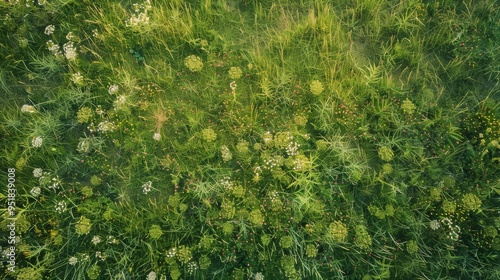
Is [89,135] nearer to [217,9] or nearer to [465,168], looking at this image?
[217,9]

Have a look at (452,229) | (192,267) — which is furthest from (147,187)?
(452,229)

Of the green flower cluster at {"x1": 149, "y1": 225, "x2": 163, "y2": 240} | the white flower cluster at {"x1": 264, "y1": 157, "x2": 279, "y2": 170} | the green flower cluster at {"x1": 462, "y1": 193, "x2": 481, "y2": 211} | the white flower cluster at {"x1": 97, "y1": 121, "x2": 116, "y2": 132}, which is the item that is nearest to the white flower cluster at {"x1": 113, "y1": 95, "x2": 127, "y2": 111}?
the white flower cluster at {"x1": 97, "y1": 121, "x2": 116, "y2": 132}

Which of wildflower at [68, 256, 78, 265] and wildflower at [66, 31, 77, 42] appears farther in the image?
wildflower at [66, 31, 77, 42]

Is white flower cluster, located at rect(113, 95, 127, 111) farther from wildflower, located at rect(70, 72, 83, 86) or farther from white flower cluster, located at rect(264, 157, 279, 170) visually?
white flower cluster, located at rect(264, 157, 279, 170)

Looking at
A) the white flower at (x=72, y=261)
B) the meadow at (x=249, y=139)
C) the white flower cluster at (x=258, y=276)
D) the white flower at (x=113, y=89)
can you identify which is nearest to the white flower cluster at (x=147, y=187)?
the meadow at (x=249, y=139)

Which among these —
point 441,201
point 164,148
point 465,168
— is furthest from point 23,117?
point 465,168

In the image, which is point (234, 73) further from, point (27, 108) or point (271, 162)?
point (27, 108)

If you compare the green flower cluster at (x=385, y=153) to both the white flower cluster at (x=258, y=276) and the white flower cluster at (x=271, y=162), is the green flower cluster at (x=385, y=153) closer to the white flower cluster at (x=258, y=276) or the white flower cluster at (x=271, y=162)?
the white flower cluster at (x=271, y=162)

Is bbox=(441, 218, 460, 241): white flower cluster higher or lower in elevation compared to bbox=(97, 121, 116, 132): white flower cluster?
lower
